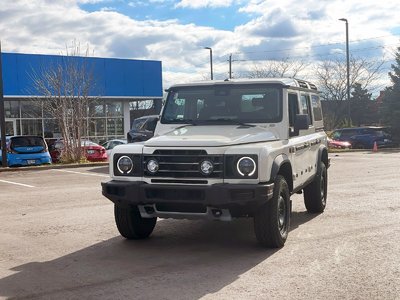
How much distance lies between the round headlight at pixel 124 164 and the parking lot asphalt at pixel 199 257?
3.38 ft

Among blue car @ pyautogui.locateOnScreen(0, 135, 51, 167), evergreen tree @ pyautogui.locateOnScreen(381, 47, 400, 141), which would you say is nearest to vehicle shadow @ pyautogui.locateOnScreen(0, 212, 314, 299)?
blue car @ pyautogui.locateOnScreen(0, 135, 51, 167)

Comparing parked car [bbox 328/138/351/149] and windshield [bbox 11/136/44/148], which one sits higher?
windshield [bbox 11/136/44/148]

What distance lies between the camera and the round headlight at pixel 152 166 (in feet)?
19.8

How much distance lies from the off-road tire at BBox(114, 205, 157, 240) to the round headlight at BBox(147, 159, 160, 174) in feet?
2.49

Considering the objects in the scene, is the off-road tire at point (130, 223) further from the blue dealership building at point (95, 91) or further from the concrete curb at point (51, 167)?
the blue dealership building at point (95, 91)

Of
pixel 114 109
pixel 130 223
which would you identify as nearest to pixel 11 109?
pixel 114 109

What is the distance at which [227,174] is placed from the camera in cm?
580

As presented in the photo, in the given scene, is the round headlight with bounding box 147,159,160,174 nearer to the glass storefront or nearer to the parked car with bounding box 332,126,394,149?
the glass storefront

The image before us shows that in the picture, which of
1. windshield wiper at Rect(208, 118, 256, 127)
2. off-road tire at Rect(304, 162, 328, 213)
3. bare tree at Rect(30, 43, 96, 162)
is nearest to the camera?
windshield wiper at Rect(208, 118, 256, 127)

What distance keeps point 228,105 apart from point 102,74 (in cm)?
2490

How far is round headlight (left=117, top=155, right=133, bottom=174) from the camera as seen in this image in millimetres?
6211

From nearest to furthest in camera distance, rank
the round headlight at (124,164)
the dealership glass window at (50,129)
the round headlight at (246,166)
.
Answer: the round headlight at (246,166) → the round headlight at (124,164) → the dealership glass window at (50,129)

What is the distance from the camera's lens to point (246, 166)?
5.76 metres

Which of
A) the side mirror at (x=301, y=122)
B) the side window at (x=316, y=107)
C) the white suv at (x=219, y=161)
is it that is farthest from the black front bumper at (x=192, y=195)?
the side window at (x=316, y=107)
